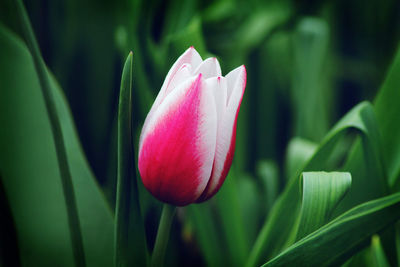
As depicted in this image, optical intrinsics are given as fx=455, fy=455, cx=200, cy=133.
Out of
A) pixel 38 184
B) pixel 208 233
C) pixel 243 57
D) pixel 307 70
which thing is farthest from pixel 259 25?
pixel 38 184

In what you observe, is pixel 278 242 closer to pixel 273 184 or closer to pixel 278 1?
pixel 273 184

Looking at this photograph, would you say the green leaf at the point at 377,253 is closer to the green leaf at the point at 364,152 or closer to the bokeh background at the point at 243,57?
the green leaf at the point at 364,152

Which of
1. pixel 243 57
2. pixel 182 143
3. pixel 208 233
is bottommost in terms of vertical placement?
pixel 208 233

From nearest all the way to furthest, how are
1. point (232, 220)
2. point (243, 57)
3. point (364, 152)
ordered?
point (364, 152) → point (232, 220) → point (243, 57)

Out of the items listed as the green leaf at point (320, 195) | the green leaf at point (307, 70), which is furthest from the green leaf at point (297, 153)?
the green leaf at point (320, 195)

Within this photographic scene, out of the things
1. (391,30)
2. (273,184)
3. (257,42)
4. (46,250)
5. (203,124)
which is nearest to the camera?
(203,124)

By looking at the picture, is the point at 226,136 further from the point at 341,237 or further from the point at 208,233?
the point at 208,233

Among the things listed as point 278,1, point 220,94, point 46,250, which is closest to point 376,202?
point 220,94
